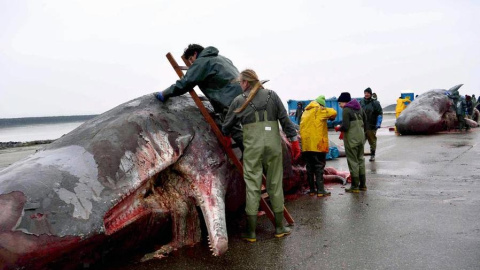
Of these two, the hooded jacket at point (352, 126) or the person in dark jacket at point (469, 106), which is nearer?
the hooded jacket at point (352, 126)

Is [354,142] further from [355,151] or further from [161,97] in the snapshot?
[161,97]

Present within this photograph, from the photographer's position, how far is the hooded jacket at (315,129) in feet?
22.2

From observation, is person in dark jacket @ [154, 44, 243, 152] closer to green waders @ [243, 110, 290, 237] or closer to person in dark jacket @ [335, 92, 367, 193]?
green waders @ [243, 110, 290, 237]

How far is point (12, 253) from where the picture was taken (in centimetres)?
318

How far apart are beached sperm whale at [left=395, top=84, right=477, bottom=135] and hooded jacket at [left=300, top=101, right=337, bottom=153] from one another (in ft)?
37.0

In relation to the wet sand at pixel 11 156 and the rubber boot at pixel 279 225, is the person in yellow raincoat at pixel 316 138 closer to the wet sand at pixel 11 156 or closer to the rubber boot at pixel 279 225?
the rubber boot at pixel 279 225

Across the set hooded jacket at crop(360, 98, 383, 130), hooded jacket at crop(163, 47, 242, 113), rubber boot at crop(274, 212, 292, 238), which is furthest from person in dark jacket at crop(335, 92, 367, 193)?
hooded jacket at crop(360, 98, 383, 130)

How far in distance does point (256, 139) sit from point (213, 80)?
3.22 ft

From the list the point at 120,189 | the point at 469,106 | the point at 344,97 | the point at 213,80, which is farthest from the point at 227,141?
the point at 469,106

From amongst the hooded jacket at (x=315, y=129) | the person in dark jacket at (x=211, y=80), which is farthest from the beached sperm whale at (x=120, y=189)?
the hooded jacket at (x=315, y=129)

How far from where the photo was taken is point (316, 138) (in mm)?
6773

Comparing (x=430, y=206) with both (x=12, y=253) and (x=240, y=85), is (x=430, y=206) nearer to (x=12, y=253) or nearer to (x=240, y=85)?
(x=240, y=85)

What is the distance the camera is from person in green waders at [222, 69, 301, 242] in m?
4.72

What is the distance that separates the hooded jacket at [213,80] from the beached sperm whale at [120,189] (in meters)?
0.27
